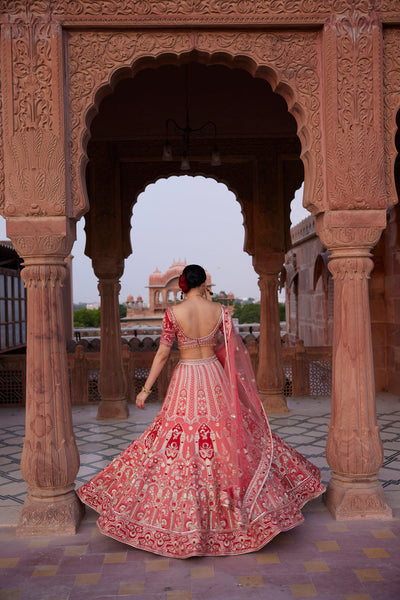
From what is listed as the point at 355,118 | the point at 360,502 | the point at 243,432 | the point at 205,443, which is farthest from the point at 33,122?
the point at 360,502

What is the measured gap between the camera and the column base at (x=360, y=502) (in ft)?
13.5

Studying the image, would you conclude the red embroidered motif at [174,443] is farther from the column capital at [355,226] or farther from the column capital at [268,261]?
the column capital at [268,261]

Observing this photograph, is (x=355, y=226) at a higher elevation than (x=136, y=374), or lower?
higher

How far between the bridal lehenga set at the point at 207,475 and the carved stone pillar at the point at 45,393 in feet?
0.74

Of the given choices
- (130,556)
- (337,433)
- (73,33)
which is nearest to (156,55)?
(73,33)

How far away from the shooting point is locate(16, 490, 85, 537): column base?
13.0ft

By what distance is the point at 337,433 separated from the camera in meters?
4.22

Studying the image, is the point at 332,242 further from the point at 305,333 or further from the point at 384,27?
the point at 305,333

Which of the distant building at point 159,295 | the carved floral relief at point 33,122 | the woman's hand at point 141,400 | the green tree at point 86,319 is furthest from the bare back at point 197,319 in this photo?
the green tree at point 86,319

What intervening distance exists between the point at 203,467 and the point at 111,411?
4.50 metres

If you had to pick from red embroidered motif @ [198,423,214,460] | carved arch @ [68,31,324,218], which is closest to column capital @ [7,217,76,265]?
carved arch @ [68,31,324,218]

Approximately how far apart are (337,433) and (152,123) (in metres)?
4.75

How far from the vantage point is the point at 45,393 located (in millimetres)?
4039

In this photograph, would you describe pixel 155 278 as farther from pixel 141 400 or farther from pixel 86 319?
pixel 141 400
